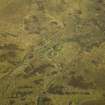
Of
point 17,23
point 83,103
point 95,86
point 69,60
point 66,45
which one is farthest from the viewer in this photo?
point 17,23

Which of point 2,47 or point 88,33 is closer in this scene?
point 2,47

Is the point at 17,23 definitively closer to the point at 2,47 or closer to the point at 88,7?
the point at 2,47

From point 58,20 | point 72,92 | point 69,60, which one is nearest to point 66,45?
point 69,60

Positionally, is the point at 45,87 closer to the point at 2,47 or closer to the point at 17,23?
the point at 2,47

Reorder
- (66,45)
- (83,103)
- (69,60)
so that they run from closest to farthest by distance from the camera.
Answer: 1. (83,103)
2. (69,60)
3. (66,45)

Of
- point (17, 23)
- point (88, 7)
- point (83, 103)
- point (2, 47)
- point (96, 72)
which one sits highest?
point (88, 7)

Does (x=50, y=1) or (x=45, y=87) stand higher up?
(x=50, y=1)
